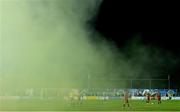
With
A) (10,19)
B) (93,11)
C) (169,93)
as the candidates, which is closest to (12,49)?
(10,19)

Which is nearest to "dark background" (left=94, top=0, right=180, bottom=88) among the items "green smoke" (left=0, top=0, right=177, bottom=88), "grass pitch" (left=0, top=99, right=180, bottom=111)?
"grass pitch" (left=0, top=99, right=180, bottom=111)

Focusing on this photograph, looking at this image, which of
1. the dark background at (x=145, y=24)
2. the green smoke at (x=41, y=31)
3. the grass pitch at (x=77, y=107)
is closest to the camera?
the green smoke at (x=41, y=31)

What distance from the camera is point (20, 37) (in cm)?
797

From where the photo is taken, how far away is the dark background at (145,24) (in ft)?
73.5

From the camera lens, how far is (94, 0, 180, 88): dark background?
73.5ft

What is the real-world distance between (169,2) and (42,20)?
61.9ft

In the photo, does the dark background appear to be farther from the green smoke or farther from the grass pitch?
the green smoke

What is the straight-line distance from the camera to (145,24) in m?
31.7

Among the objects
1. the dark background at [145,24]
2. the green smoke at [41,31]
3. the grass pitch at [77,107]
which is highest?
the dark background at [145,24]

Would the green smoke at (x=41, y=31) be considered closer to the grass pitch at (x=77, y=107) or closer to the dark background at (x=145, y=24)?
the dark background at (x=145, y=24)

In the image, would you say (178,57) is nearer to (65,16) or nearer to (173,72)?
(173,72)

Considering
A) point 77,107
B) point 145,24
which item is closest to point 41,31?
point 77,107

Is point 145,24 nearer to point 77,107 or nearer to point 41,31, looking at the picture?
point 77,107

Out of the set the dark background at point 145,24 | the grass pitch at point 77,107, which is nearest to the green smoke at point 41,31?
the dark background at point 145,24
